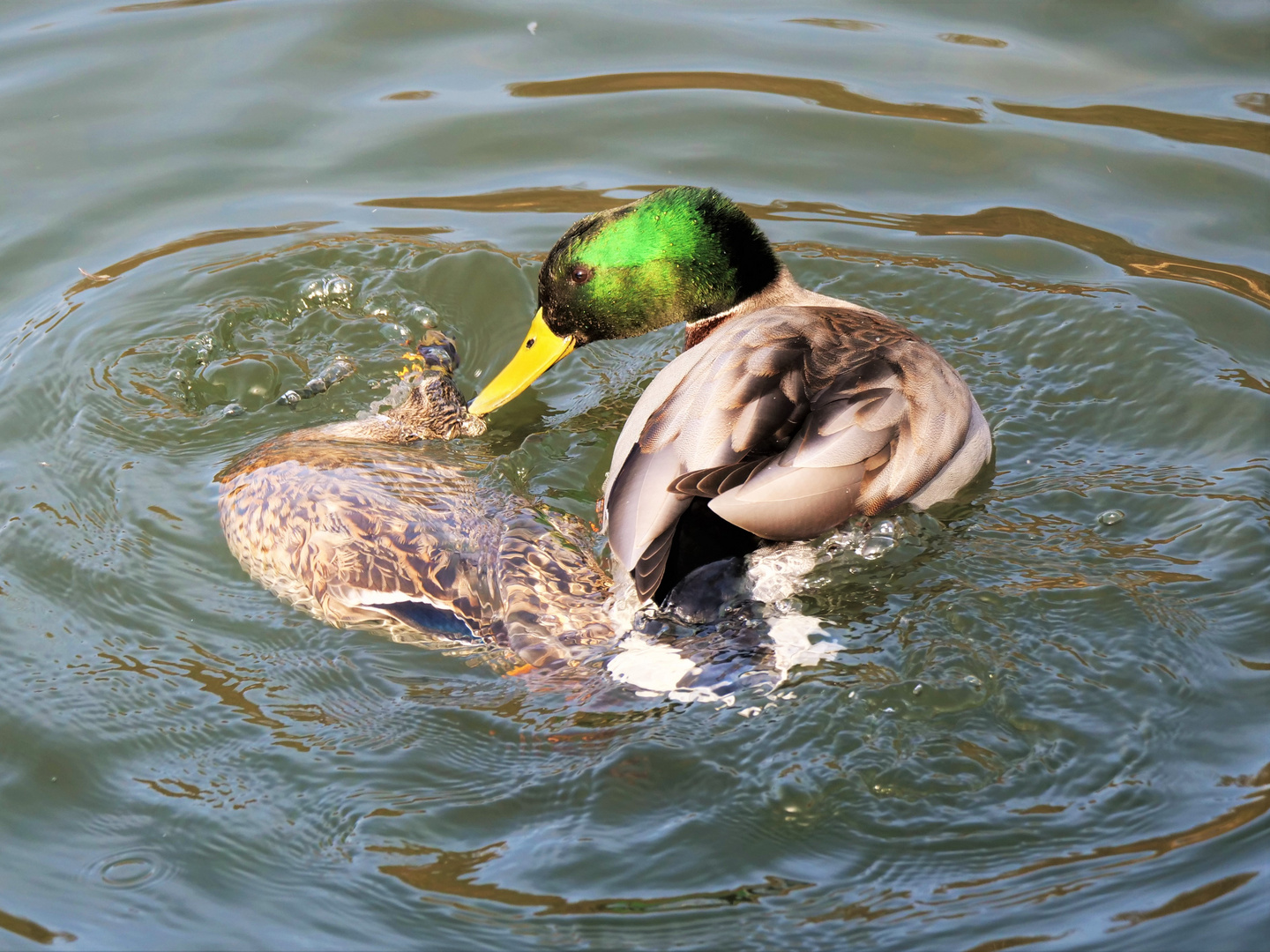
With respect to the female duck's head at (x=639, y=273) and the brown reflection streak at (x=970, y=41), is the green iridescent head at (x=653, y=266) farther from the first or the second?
the brown reflection streak at (x=970, y=41)

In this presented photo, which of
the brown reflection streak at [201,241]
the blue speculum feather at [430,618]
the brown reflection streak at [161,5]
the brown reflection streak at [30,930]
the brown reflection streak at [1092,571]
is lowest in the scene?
the brown reflection streak at [30,930]

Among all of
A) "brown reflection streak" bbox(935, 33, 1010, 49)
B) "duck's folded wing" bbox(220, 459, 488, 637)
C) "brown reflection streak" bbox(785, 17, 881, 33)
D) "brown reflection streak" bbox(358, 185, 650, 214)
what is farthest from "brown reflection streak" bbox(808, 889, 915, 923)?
"brown reflection streak" bbox(785, 17, 881, 33)

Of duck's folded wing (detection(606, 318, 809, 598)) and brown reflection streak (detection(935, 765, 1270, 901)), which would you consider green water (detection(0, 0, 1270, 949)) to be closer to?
brown reflection streak (detection(935, 765, 1270, 901))

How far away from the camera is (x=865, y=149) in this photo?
7145mm

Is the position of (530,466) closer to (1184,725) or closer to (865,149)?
(1184,725)

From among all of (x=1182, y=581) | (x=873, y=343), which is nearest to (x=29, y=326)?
(x=873, y=343)

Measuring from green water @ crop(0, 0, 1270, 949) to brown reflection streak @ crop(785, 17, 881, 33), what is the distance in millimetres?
38

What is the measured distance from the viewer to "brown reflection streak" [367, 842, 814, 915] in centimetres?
307

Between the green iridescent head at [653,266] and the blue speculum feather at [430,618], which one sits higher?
the green iridescent head at [653,266]

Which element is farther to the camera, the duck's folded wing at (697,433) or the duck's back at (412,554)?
the duck's back at (412,554)

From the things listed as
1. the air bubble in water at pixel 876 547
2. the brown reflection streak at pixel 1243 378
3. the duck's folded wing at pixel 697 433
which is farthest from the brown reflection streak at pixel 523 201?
the air bubble in water at pixel 876 547

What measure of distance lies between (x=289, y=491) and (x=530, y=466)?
1017mm

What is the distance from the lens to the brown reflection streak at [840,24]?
312 inches

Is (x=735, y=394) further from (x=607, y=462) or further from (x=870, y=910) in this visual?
(x=870, y=910)
